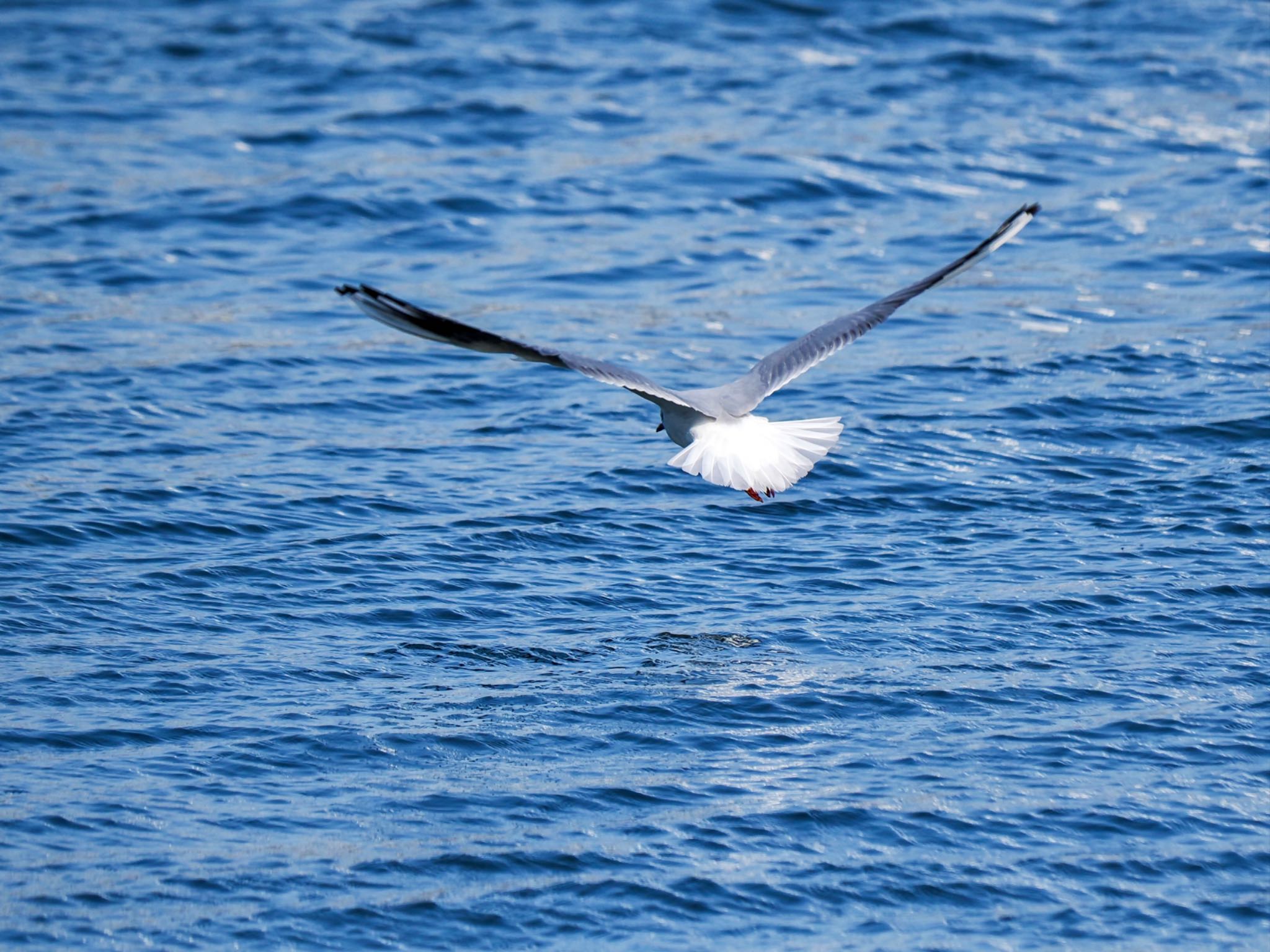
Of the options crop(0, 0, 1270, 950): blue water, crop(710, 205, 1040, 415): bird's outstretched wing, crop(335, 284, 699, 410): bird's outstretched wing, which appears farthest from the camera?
crop(710, 205, 1040, 415): bird's outstretched wing

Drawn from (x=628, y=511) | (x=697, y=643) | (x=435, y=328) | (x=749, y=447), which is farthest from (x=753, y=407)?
(x=435, y=328)

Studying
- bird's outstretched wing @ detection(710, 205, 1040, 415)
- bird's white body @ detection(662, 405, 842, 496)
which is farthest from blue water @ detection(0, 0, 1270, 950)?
bird's outstretched wing @ detection(710, 205, 1040, 415)

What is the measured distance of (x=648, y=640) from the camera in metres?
8.85

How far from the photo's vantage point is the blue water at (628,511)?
6.80 m

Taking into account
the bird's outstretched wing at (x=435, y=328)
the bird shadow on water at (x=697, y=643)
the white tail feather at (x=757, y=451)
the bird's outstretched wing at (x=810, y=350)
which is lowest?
the bird shadow on water at (x=697, y=643)

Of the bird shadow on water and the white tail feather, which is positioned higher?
the white tail feather

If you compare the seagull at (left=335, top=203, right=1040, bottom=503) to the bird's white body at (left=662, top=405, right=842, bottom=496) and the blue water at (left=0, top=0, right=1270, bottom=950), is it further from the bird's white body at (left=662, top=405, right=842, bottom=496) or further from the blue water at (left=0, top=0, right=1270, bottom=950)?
the blue water at (left=0, top=0, right=1270, bottom=950)

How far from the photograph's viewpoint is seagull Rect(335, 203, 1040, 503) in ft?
27.4

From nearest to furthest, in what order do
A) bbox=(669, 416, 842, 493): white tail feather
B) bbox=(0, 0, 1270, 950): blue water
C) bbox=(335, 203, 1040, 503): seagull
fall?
bbox=(0, 0, 1270, 950): blue water → bbox=(335, 203, 1040, 503): seagull → bbox=(669, 416, 842, 493): white tail feather

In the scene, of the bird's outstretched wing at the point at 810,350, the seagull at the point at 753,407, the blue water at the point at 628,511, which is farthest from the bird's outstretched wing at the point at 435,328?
the bird's outstretched wing at the point at 810,350

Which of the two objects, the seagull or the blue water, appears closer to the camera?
the blue water

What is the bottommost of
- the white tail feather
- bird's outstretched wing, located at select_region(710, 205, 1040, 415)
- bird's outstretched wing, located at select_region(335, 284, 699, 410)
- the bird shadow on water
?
the bird shadow on water

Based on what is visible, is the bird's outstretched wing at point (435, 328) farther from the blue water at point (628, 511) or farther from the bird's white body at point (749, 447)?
the blue water at point (628, 511)

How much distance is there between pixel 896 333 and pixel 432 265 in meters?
4.09
